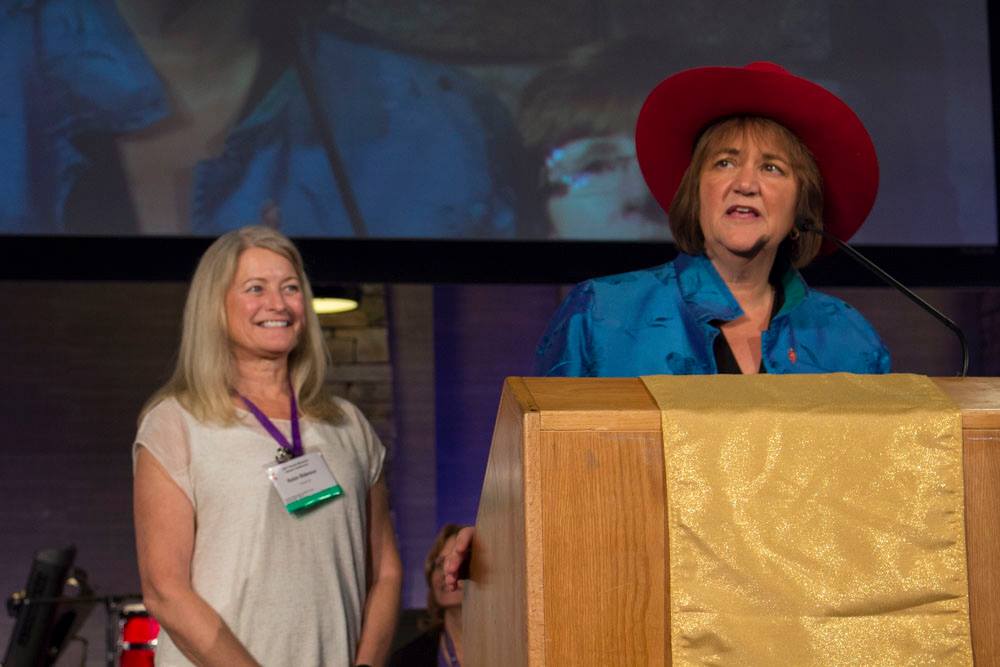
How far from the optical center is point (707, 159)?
1804 millimetres

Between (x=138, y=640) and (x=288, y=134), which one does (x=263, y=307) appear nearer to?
(x=138, y=640)

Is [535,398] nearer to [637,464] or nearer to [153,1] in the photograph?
[637,464]

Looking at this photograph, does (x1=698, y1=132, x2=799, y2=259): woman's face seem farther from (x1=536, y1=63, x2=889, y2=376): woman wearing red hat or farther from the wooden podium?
the wooden podium

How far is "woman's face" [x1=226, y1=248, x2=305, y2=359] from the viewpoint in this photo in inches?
89.5

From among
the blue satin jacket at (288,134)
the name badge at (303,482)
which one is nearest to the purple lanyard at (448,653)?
the name badge at (303,482)

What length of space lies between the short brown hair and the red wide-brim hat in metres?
0.02

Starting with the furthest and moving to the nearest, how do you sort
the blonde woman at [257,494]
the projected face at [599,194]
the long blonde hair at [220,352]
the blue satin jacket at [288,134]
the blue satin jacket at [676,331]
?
the projected face at [599,194], the blue satin jacket at [288,134], the long blonde hair at [220,352], the blonde woman at [257,494], the blue satin jacket at [676,331]

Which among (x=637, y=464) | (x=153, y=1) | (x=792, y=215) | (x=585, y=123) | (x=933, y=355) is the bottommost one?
(x=637, y=464)

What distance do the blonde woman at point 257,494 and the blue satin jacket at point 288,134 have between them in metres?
1.61

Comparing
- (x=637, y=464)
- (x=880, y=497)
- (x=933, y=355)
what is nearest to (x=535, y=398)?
(x=637, y=464)

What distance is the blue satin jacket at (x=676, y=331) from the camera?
1.62 meters

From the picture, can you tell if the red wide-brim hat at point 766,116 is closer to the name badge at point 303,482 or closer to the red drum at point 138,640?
the name badge at point 303,482

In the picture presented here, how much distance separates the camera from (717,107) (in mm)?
1805

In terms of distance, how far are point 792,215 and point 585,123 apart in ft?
7.74
